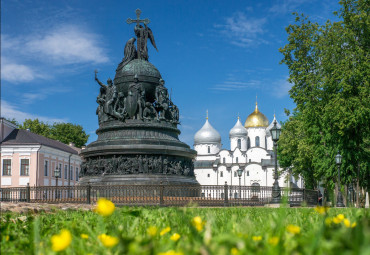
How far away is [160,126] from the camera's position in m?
24.8

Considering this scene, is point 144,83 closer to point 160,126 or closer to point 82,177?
point 160,126

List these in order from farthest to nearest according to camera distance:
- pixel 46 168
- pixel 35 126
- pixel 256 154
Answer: pixel 256 154
pixel 35 126
pixel 46 168

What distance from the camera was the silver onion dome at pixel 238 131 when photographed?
102812mm

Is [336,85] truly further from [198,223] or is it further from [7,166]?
[7,166]

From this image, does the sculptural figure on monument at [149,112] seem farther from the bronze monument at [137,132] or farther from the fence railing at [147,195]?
the fence railing at [147,195]

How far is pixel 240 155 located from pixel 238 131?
7.57 m

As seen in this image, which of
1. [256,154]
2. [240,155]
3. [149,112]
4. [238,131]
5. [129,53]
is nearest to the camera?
[149,112]

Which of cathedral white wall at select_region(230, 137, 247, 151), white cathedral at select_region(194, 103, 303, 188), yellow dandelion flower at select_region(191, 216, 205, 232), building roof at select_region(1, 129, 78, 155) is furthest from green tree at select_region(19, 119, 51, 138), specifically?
yellow dandelion flower at select_region(191, 216, 205, 232)

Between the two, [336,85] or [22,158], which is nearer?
[336,85]

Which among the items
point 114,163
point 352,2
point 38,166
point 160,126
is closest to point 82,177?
point 114,163

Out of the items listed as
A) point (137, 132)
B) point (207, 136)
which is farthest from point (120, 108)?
point (207, 136)

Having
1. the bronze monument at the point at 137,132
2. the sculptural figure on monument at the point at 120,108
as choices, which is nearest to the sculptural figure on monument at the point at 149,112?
the bronze monument at the point at 137,132

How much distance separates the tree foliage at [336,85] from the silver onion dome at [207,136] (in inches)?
2959

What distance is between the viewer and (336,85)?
2516 cm
